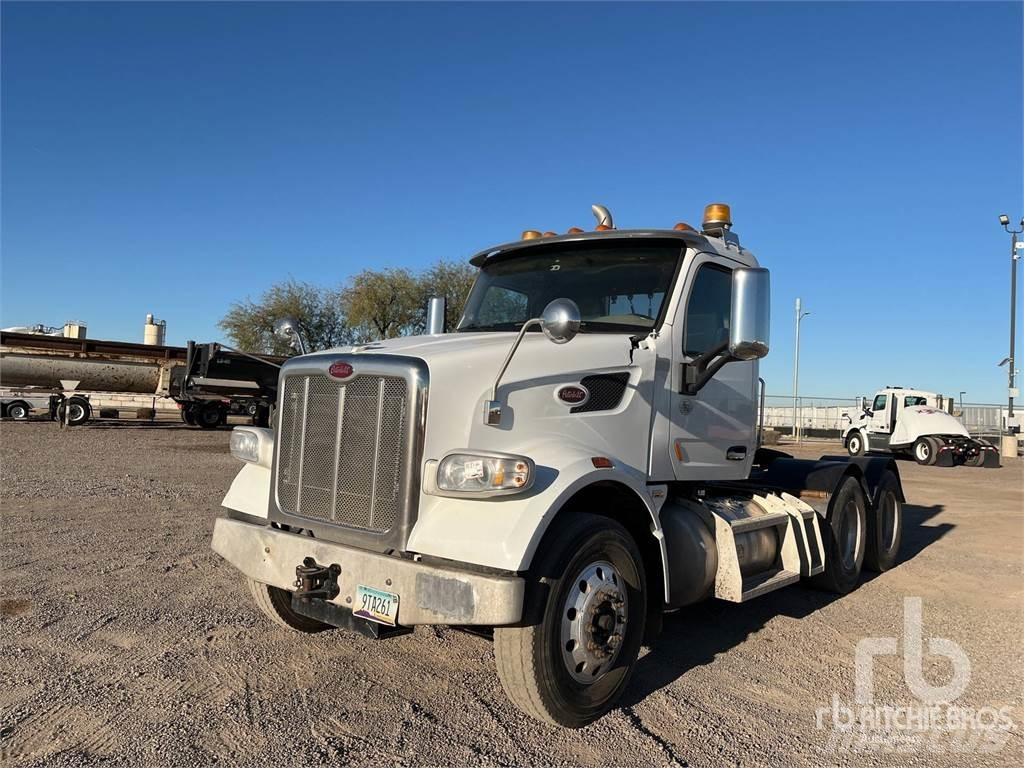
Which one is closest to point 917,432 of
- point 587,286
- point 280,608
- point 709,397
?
point 709,397

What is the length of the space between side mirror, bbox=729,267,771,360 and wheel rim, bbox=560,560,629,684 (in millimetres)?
1435

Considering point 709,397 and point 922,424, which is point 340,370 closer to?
point 709,397

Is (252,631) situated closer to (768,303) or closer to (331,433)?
(331,433)

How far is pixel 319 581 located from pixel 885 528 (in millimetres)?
5973

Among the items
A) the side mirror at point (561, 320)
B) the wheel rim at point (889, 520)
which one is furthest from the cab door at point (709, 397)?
the wheel rim at point (889, 520)

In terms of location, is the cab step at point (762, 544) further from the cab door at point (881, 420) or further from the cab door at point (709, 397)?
the cab door at point (881, 420)

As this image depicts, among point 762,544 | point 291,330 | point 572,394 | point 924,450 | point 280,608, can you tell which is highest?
point 291,330

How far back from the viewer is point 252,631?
458 cm

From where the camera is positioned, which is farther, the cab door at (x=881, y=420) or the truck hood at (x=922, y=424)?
the cab door at (x=881, y=420)

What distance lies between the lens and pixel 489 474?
3256 mm

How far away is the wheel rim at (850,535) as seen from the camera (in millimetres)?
6304

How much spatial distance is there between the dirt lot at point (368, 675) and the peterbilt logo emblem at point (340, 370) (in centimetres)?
161

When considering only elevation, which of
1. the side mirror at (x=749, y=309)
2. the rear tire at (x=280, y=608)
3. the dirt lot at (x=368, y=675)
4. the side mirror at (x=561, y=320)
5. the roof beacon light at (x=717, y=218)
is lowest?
the dirt lot at (x=368, y=675)

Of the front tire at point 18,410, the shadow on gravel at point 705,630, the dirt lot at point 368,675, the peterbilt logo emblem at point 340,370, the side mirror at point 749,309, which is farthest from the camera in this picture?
the front tire at point 18,410
